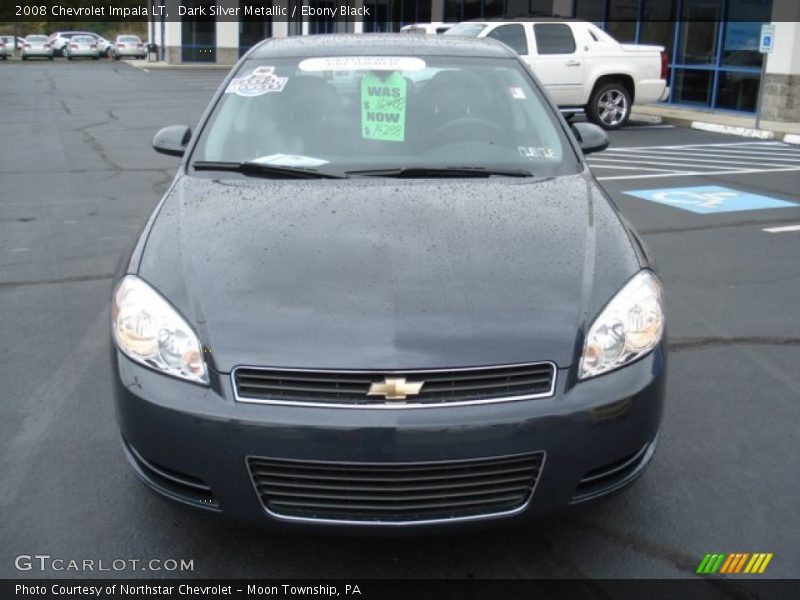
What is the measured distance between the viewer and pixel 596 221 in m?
3.24

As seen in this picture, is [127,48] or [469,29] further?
[127,48]

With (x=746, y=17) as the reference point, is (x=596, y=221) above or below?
below

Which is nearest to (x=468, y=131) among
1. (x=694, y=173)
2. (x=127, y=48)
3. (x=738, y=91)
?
(x=694, y=173)

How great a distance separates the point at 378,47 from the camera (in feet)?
14.3

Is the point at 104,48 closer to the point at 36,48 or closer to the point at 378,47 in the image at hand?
the point at 36,48

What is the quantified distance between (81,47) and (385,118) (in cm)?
4783

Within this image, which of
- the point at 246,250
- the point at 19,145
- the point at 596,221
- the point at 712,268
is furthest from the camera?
the point at 19,145

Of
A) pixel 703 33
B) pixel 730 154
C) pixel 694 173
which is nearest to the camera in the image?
pixel 694 173

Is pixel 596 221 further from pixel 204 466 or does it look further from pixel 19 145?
pixel 19 145

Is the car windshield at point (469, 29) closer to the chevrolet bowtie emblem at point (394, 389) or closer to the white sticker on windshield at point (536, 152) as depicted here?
the white sticker on windshield at point (536, 152)

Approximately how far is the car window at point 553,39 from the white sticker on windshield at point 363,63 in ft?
37.4

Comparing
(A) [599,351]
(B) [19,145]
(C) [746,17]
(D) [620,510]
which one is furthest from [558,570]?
(C) [746,17]

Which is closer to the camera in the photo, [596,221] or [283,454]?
[283,454]

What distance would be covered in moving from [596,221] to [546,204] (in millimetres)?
218
